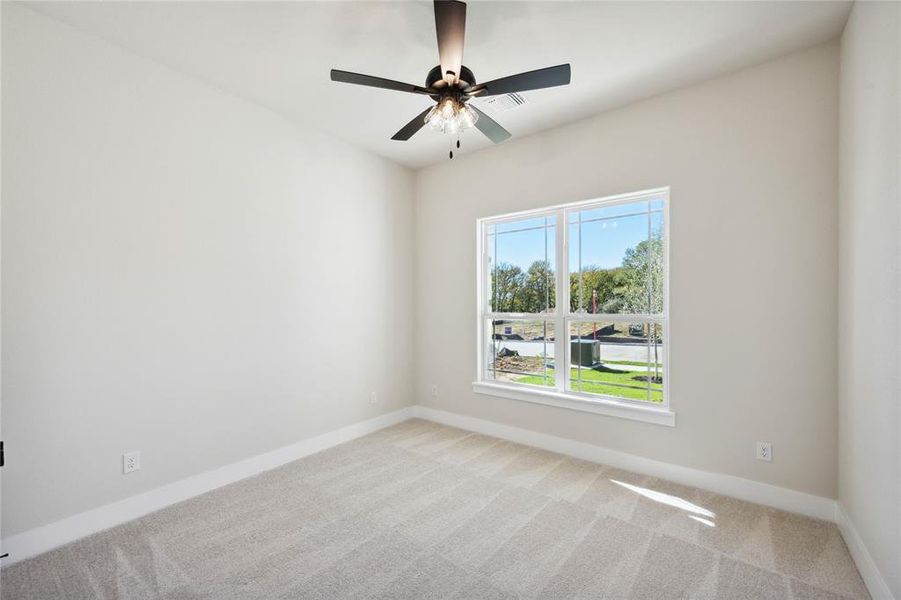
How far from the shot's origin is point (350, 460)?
3.30 m

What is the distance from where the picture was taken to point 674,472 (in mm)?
2881

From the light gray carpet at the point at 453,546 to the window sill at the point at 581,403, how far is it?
46 cm

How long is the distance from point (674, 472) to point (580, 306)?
1443mm

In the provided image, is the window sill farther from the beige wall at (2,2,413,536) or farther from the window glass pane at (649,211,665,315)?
the beige wall at (2,2,413,536)

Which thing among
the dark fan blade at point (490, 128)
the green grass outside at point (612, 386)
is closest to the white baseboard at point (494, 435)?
the green grass outside at point (612, 386)

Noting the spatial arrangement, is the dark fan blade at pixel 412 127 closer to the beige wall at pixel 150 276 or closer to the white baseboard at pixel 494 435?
the beige wall at pixel 150 276

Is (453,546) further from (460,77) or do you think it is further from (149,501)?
(460,77)

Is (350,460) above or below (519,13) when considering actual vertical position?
below

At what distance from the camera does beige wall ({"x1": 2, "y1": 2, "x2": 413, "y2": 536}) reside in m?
2.08

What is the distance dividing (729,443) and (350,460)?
2.84 metres

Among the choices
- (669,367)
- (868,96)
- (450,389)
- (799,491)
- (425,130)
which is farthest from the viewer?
(450,389)

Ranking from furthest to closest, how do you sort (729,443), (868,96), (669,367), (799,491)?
(669,367) → (729,443) → (799,491) → (868,96)

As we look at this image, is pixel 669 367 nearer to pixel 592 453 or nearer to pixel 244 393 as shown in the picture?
pixel 592 453

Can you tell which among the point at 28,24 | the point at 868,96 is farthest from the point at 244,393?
the point at 868,96
